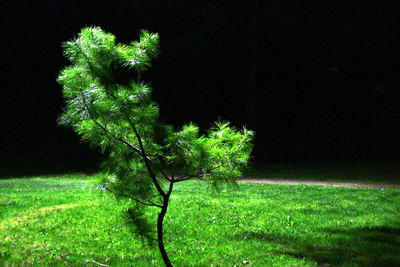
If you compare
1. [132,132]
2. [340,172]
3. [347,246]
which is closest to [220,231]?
[347,246]

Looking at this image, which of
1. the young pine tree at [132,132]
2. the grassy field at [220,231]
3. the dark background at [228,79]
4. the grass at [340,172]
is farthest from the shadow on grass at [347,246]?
the dark background at [228,79]

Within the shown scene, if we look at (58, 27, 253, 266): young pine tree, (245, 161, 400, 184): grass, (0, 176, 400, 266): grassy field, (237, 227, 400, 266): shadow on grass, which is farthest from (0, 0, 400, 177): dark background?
(58, 27, 253, 266): young pine tree

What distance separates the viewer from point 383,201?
8102mm

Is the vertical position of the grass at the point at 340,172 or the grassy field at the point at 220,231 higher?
the grass at the point at 340,172

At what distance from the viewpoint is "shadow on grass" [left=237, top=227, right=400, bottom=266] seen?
4609 mm

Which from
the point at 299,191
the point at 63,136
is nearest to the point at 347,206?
the point at 299,191

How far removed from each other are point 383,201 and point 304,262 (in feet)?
14.8

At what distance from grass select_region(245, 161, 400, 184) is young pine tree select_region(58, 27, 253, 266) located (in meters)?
9.27

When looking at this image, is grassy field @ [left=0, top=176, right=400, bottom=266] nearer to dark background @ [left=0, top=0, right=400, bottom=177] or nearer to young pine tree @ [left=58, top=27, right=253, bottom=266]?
young pine tree @ [left=58, top=27, right=253, bottom=266]

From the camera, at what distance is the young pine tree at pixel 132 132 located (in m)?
3.67

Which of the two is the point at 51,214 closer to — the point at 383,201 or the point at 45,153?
the point at 383,201

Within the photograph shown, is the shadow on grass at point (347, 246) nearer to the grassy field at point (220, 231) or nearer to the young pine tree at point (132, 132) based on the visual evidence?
the grassy field at point (220, 231)

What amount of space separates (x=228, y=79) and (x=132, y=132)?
21.1 metres

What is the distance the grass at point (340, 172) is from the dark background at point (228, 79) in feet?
11.4
